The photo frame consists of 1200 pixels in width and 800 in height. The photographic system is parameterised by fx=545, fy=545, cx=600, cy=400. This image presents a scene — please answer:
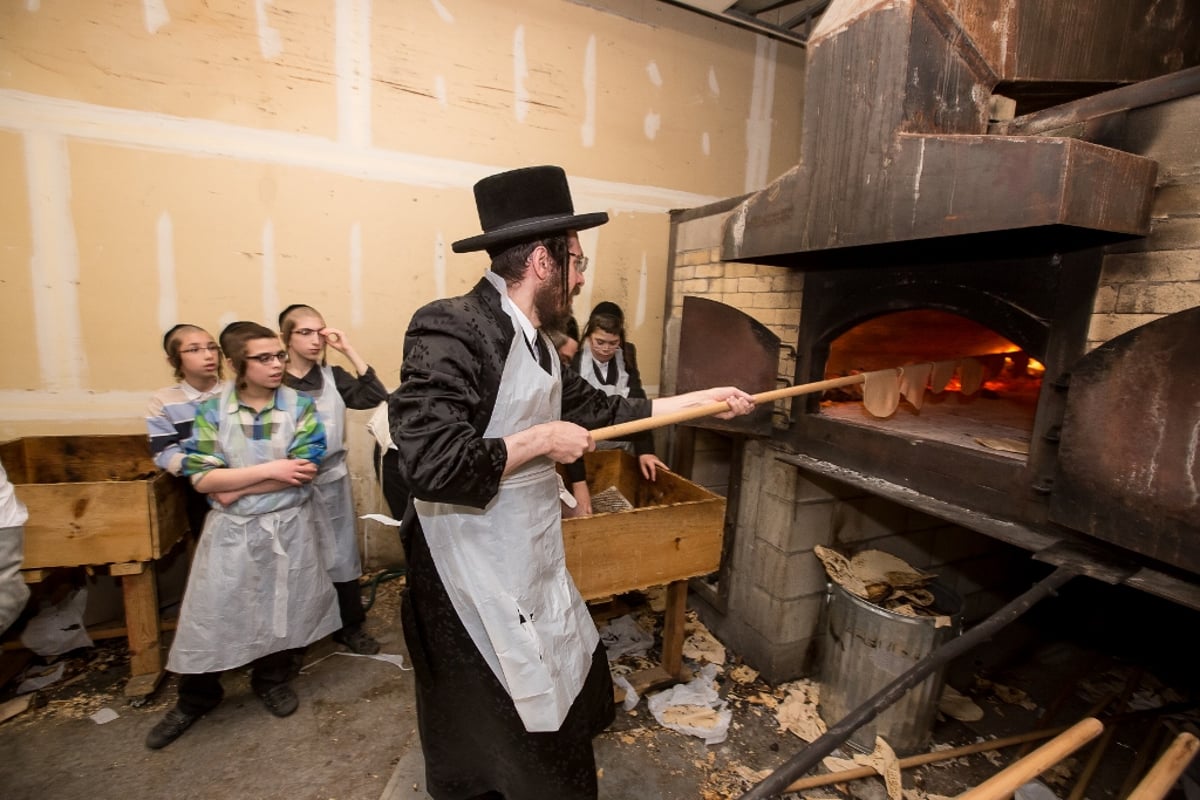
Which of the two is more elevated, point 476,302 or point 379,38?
point 379,38

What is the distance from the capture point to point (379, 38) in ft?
11.0

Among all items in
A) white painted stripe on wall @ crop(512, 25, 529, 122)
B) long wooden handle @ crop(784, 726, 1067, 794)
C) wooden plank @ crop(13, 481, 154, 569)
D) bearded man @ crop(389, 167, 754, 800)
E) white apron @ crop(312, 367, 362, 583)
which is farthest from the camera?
white painted stripe on wall @ crop(512, 25, 529, 122)

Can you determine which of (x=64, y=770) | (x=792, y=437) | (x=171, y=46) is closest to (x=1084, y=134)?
(x=792, y=437)

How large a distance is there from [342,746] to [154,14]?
3.92m

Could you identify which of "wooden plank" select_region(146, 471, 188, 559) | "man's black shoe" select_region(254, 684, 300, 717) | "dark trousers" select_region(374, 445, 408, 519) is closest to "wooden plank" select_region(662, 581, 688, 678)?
"dark trousers" select_region(374, 445, 408, 519)

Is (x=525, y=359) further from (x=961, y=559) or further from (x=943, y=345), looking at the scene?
(x=961, y=559)

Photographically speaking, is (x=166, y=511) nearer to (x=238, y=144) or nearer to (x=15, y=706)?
(x=15, y=706)

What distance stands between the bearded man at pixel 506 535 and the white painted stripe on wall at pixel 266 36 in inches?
102

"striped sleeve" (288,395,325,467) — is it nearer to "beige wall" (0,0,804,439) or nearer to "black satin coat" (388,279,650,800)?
"black satin coat" (388,279,650,800)

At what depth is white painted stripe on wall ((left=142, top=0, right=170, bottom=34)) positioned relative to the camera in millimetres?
2945

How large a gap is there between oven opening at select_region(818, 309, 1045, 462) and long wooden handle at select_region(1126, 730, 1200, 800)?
3.85ft

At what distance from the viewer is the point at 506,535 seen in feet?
5.32

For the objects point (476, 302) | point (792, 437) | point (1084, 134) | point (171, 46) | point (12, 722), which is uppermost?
point (171, 46)

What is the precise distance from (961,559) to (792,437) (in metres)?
1.64
